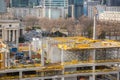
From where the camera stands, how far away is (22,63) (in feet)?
40.3

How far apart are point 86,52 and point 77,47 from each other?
56cm

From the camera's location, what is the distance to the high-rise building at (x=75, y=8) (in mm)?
52353

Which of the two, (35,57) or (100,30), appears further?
(100,30)

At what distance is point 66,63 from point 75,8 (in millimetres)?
43987

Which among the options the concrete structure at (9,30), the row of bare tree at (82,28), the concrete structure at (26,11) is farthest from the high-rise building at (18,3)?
the concrete structure at (9,30)

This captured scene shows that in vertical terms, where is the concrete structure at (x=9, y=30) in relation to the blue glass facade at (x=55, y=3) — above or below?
below

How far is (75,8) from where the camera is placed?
55688mm

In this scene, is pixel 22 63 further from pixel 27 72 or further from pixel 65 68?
pixel 65 68

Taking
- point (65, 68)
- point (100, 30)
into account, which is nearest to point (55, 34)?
point (100, 30)

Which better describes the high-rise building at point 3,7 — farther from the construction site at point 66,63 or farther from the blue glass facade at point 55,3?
the construction site at point 66,63

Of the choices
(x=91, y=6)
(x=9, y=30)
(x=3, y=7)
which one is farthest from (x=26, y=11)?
(x=9, y=30)

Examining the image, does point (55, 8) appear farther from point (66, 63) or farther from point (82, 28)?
point (66, 63)

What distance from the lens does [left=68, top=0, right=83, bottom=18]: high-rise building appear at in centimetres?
5235

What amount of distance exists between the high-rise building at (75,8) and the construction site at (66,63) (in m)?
37.2
